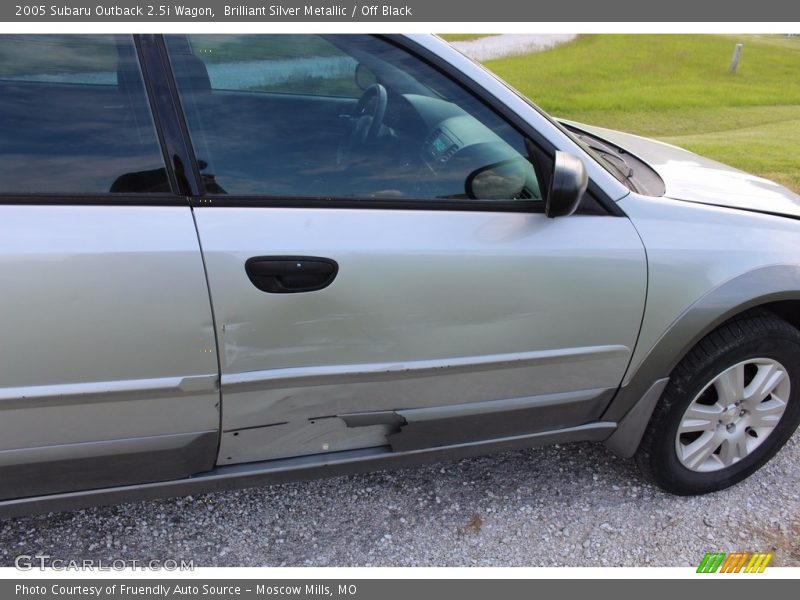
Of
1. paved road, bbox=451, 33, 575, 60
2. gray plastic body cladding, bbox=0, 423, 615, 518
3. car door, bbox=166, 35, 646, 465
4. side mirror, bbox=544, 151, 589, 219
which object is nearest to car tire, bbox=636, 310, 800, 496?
gray plastic body cladding, bbox=0, 423, 615, 518

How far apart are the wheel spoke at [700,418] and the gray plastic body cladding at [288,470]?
0.95 feet

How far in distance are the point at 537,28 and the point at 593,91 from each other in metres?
12.0

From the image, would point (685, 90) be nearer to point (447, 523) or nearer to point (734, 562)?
point (734, 562)

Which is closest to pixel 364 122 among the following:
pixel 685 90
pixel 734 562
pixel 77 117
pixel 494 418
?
pixel 77 117

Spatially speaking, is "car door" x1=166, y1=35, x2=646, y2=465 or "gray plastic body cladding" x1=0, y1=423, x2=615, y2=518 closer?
"car door" x1=166, y1=35, x2=646, y2=465

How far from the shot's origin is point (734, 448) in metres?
2.50

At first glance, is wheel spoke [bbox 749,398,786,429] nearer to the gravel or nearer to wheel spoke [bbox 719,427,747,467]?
wheel spoke [bbox 719,427,747,467]

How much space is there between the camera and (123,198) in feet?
5.60

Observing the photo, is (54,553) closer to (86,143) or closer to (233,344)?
(233,344)

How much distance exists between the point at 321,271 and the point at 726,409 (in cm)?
161

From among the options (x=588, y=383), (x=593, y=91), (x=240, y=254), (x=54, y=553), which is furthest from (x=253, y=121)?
(x=593, y=91)

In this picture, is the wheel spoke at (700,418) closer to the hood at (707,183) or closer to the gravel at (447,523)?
the gravel at (447,523)

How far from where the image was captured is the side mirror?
1.86 meters

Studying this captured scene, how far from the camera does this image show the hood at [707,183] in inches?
A: 91.2
